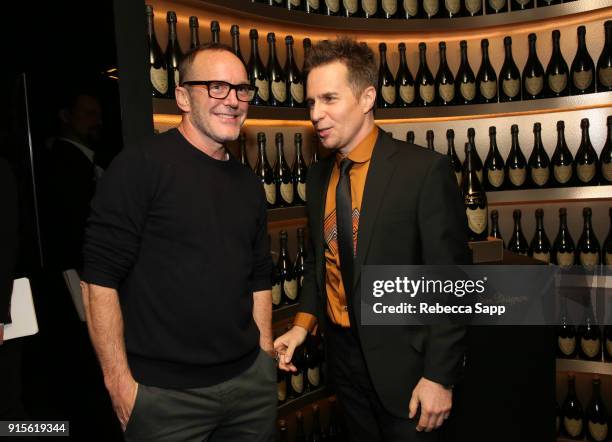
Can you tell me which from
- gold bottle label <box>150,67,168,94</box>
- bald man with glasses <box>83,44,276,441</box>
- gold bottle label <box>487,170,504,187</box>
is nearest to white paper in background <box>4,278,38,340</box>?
bald man with glasses <box>83,44,276,441</box>

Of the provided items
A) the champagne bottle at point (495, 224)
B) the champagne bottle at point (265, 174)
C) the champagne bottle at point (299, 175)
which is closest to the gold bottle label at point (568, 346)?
the champagne bottle at point (495, 224)

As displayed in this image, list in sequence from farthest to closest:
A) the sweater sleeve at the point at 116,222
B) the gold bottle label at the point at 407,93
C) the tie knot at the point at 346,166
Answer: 1. the gold bottle label at the point at 407,93
2. the tie knot at the point at 346,166
3. the sweater sleeve at the point at 116,222

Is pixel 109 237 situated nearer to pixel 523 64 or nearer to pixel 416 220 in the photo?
pixel 416 220

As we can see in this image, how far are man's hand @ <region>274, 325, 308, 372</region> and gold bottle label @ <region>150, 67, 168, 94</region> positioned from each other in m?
1.23

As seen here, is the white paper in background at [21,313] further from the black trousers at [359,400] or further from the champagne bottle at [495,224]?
the champagne bottle at [495,224]

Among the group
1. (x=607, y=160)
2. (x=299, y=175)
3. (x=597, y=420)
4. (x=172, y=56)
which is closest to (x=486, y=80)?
(x=607, y=160)

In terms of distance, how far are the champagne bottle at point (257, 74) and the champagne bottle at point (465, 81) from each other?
1173 millimetres

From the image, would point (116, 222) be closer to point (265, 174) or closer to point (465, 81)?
point (265, 174)

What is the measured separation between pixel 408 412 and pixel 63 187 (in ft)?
4.11

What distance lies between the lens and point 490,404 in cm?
205

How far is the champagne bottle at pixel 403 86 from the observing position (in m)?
3.15

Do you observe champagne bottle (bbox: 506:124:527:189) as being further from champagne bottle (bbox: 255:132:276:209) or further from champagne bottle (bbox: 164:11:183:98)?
champagne bottle (bbox: 164:11:183:98)

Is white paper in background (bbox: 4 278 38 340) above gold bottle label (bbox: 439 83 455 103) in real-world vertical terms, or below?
below

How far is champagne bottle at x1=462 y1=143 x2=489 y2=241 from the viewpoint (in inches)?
96.8
